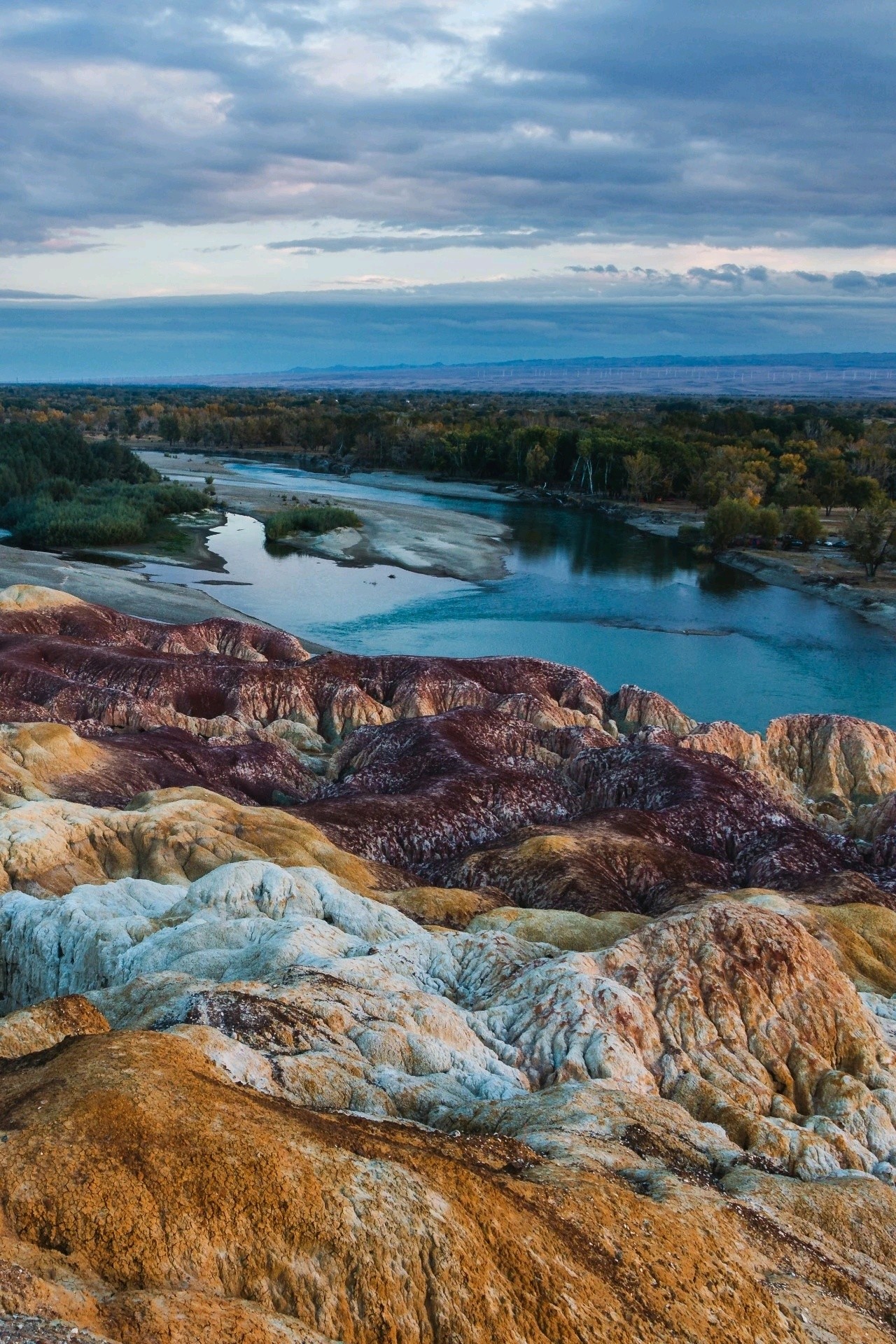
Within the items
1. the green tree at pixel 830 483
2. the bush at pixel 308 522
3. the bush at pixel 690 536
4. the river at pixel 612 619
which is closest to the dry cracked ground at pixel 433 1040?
the river at pixel 612 619

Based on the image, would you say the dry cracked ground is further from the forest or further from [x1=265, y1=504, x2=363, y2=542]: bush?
[x1=265, y1=504, x2=363, y2=542]: bush

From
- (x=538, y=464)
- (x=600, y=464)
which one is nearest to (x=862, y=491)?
(x=600, y=464)

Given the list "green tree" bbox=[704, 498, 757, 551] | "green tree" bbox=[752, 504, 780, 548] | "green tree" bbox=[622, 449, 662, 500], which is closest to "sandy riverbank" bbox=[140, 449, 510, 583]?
"green tree" bbox=[704, 498, 757, 551]

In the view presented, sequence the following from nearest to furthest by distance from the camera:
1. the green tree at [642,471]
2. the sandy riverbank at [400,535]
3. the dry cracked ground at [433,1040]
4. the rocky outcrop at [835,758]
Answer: the dry cracked ground at [433,1040] → the rocky outcrop at [835,758] → the sandy riverbank at [400,535] → the green tree at [642,471]

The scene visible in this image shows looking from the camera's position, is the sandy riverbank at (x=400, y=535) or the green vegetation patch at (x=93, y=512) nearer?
the sandy riverbank at (x=400, y=535)

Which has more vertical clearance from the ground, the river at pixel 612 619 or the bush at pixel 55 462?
the bush at pixel 55 462

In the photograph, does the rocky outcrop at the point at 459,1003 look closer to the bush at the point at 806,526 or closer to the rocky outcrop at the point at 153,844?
the rocky outcrop at the point at 153,844

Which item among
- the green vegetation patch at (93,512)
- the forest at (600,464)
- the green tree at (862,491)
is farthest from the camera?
the green tree at (862,491)

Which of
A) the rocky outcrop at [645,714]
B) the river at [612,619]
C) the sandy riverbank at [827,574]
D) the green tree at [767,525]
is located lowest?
the river at [612,619]
